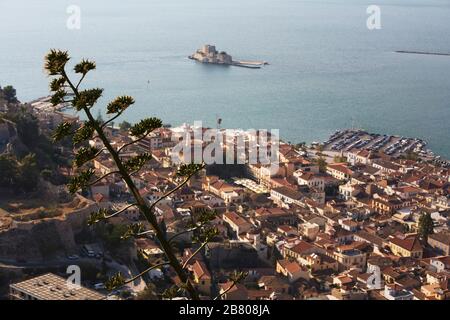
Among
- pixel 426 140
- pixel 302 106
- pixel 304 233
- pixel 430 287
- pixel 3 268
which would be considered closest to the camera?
pixel 3 268

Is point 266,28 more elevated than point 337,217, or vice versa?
point 266,28

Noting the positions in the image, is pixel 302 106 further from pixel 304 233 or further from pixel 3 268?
pixel 3 268

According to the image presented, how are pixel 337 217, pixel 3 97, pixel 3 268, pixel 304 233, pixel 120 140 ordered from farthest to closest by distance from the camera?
pixel 120 140, pixel 3 97, pixel 337 217, pixel 304 233, pixel 3 268

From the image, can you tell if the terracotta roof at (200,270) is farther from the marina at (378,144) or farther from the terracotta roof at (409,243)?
the marina at (378,144)

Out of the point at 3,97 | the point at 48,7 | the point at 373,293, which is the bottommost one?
the point at 373,293

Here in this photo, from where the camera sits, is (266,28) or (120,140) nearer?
(120,140)

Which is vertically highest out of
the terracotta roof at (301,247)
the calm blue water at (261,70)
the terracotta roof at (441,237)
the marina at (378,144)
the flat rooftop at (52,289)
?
the calm blue water at (261,70)

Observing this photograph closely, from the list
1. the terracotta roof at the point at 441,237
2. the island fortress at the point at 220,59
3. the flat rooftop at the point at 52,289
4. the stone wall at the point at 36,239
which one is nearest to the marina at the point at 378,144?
the terracotta roof at the point at 441,237

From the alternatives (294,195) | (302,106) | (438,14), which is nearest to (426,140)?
(302,106)
